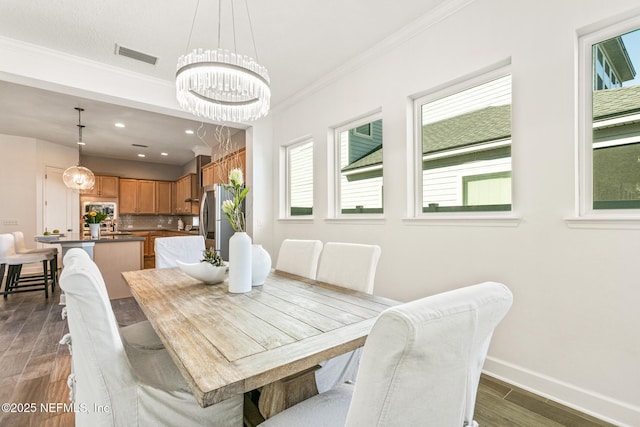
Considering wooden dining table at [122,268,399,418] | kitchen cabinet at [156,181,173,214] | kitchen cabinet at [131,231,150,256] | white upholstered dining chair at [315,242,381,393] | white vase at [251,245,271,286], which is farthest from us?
kitchen cabinet at [156,181,173,214]

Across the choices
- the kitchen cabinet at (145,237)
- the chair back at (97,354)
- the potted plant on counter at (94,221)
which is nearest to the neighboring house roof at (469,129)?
the chair back at (97,354)

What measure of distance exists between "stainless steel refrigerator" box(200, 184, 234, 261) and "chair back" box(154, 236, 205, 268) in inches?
50.2

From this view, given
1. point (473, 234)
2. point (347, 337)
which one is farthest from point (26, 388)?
point (473, 234)

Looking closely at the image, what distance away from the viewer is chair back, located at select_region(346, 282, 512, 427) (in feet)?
1.70

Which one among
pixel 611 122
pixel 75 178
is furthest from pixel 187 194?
pixel 611 122

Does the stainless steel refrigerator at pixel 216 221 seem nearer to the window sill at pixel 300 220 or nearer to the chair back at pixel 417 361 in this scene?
the window sill at pixel 300 220

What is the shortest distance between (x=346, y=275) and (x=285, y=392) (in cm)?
91

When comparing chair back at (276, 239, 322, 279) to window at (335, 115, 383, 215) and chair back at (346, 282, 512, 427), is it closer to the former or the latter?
window at (335, 115, 383, 215)

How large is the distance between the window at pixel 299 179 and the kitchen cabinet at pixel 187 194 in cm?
329

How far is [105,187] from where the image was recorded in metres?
7.12

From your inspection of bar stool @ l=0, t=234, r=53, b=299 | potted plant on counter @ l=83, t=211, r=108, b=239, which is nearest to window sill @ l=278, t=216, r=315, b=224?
potted plant on counter @ l=83, t=211, r=108, b=239

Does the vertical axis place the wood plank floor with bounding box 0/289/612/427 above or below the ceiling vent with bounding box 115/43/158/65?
below

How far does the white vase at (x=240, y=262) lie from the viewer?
5.35 feet

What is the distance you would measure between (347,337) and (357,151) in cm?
261
